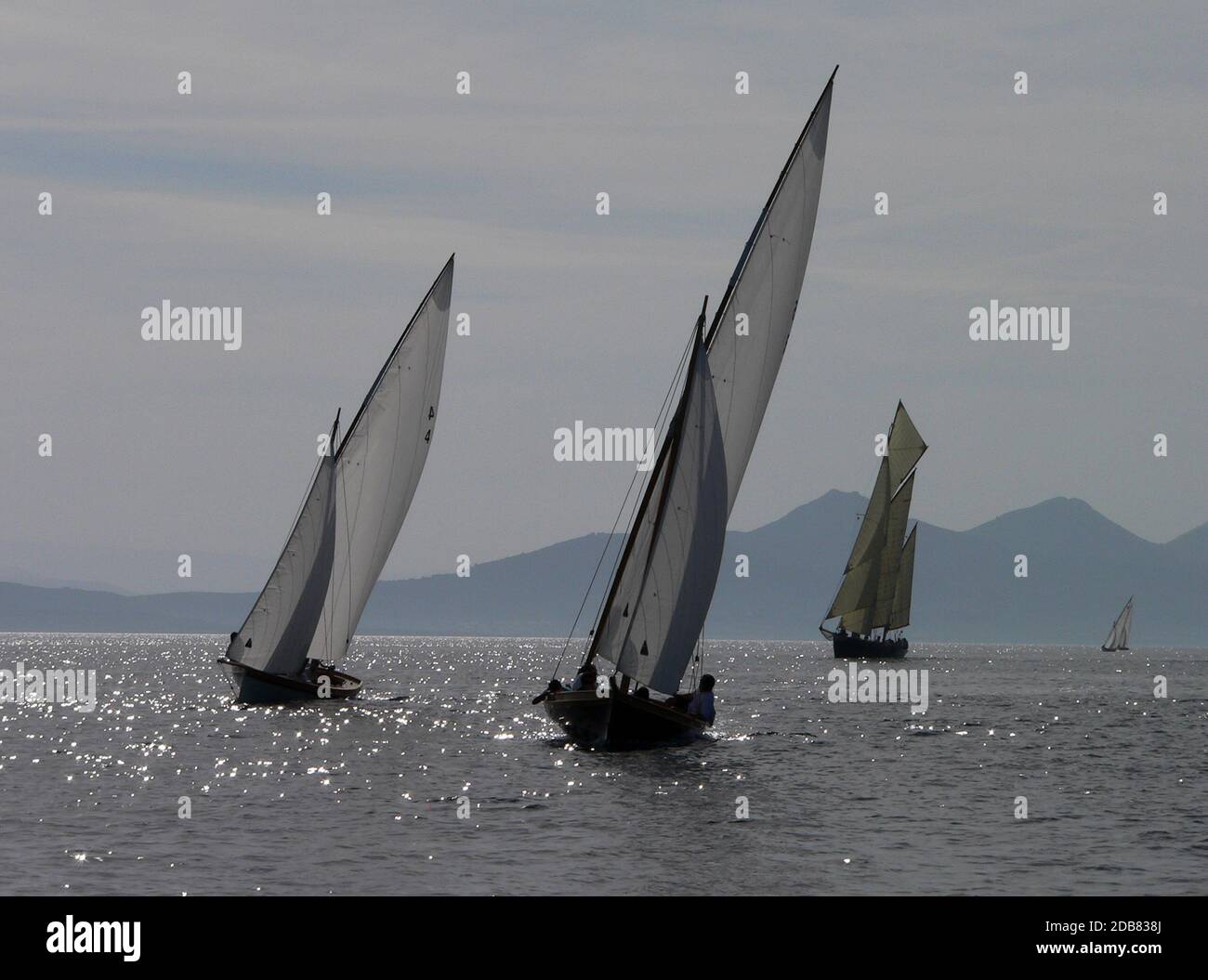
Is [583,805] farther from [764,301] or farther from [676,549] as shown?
[764,301]

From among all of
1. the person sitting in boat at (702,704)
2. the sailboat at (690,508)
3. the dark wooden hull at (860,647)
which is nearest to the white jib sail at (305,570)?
the sailboat at (690,508)

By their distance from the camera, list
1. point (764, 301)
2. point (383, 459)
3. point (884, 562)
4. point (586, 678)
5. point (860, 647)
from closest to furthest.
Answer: point (586, 678) → point (764, 301) → point (383, 459) → point (884, 562) → point (860, 647)

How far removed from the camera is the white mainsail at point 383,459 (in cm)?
7025

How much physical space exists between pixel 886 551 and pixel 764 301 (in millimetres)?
100567

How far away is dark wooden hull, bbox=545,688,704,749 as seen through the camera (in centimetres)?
4850

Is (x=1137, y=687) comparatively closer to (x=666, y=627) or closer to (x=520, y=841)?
(x=666, y=627)

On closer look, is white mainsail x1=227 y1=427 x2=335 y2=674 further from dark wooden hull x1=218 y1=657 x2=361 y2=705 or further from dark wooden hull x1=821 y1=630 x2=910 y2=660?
dark wooden hull x1=821 y1=630 x2=910 y2=660

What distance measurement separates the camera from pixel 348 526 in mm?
70625

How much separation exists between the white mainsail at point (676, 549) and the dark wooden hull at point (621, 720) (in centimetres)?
79

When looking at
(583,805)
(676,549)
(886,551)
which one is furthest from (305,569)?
(886,551)

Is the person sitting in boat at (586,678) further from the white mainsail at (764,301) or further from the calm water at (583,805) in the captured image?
the white mainsail at (764,301)

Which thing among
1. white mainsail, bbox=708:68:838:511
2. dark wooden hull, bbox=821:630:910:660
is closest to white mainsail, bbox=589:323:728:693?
white mainsail, bbox=708:68:838:511

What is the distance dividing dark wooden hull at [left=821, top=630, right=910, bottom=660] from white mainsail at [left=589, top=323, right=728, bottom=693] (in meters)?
113
